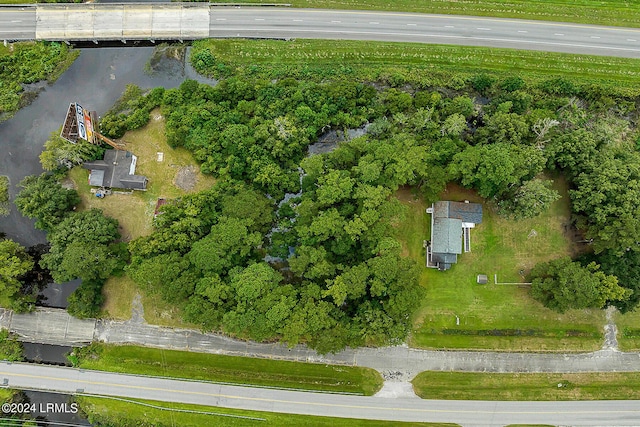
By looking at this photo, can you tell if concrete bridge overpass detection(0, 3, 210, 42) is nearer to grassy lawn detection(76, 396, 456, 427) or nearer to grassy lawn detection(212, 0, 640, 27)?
grassy lawn detection(212, 0, 640, 27)

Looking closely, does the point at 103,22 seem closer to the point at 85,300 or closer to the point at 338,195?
the point at 85,300

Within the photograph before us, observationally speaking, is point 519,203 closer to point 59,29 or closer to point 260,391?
point 260,391

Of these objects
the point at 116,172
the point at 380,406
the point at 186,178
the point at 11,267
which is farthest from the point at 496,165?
the point at 11,267

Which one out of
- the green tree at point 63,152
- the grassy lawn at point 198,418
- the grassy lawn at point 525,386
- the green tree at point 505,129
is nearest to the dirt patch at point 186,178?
the green tree at point 63,152

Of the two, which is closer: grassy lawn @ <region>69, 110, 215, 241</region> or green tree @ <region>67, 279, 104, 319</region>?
green tree @ <region>67, 279, 104, 319</region>

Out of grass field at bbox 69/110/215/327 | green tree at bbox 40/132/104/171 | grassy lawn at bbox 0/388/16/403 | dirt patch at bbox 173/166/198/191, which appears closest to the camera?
grassy lawn at bbox 0/388/16/403

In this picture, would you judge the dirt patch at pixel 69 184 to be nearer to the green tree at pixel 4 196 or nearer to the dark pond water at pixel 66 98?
the dark pond water at pixel 66 98

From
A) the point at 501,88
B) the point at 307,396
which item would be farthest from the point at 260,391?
the point at 501,88

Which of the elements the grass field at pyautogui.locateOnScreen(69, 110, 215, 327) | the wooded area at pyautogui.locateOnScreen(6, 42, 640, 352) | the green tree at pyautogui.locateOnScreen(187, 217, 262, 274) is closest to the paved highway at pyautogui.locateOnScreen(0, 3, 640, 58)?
the wooded area at pyautogui.locateOnScreen(6, 42, 640, 352)
